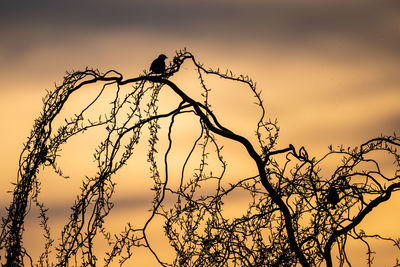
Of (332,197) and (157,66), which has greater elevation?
(157,66)

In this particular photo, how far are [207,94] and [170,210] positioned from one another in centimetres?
83

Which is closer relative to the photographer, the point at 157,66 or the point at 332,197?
the point at 332,197

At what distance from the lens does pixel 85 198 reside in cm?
380

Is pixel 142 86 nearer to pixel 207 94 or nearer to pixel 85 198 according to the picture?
pixel 207 94

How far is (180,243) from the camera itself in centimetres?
414

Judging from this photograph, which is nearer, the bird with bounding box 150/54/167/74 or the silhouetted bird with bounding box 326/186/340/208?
the silhouetted bird with bounding box 326/186/340/208

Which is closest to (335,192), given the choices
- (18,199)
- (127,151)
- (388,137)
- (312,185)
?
(312,185)

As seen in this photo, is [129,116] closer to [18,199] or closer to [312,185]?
[18,199]

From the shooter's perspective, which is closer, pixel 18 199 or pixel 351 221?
pixel 18 199

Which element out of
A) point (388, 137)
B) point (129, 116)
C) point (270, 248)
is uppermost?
point (129, 116)

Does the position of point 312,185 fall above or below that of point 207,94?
below

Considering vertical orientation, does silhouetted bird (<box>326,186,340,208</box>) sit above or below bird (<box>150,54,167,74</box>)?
below

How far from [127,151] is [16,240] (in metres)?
0.91

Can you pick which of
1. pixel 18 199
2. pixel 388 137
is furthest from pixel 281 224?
pixel 18 199
